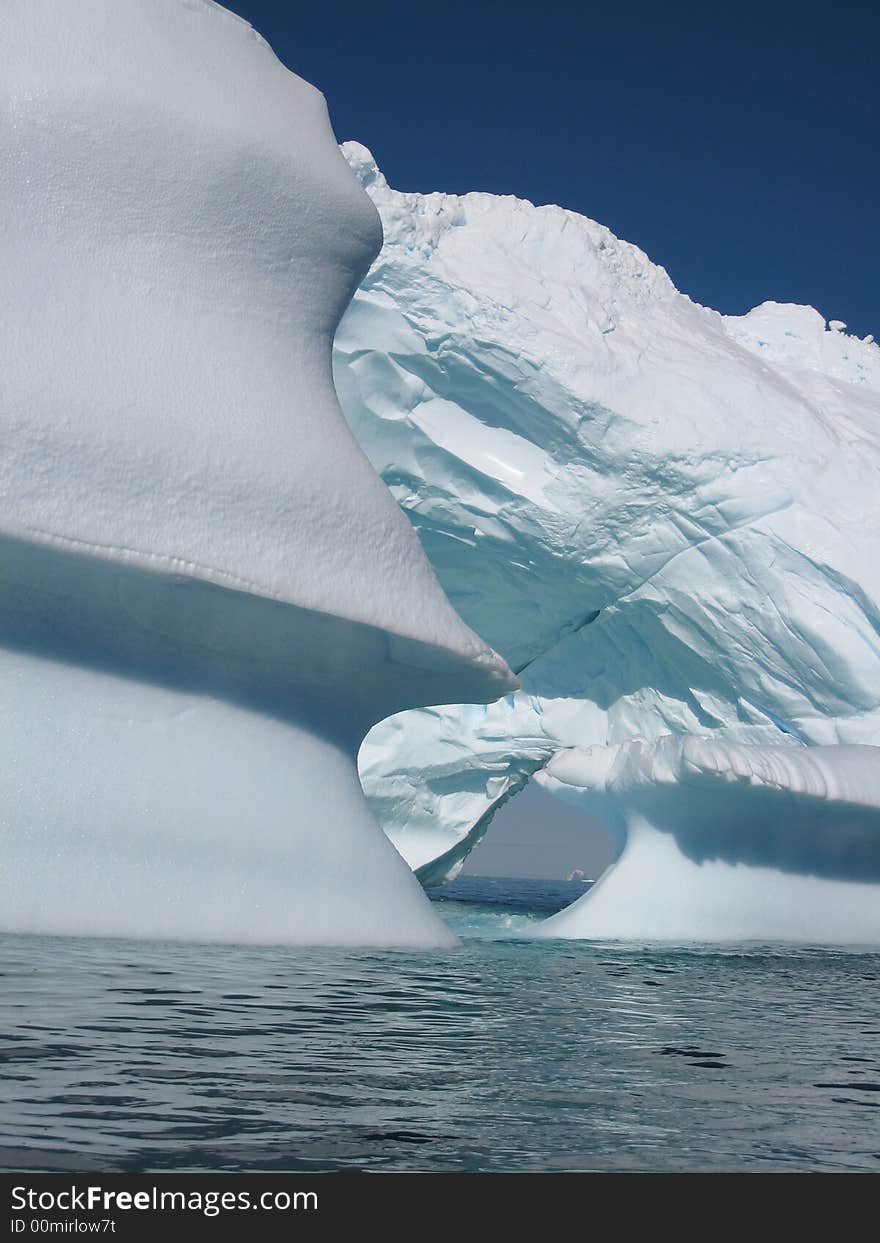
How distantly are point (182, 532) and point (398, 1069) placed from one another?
323cm

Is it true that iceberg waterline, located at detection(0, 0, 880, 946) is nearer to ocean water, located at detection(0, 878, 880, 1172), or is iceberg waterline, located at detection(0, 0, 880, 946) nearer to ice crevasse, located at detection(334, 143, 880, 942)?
ice crevasse, located at detection(334, 143, 880, 942)

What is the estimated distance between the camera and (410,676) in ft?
22.1

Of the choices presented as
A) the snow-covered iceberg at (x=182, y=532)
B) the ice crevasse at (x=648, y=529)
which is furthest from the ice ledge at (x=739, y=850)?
the snow-covered iceberg at (x=182, y=532)

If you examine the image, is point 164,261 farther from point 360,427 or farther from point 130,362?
point 360,427

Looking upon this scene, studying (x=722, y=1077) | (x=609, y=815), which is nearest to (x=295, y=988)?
(x=722, y=1077)

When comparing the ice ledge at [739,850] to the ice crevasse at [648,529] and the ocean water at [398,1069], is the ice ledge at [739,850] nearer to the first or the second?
the ice crevasse at [648,529]

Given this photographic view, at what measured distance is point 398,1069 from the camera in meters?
2.99

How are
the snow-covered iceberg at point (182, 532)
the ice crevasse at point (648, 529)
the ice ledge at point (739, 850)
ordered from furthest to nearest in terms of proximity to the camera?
the ice crevasse at point (648, 529)
the ice ledge at point (739, 850)
the snow-covered iceberg at point (182, 532)

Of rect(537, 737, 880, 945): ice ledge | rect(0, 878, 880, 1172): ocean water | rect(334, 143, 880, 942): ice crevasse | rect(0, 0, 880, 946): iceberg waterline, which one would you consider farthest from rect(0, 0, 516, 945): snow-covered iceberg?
rect(334, 143, 880, 942): ice crevasse

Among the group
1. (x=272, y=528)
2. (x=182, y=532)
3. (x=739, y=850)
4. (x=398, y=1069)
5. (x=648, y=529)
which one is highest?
(x=648, y=529)

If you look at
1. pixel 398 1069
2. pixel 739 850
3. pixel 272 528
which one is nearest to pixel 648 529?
pixel 739 850

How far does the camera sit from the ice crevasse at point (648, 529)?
9.60m

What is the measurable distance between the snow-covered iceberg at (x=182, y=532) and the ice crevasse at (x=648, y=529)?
11.2ft

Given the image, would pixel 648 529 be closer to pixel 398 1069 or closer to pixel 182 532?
pixel 182 532
